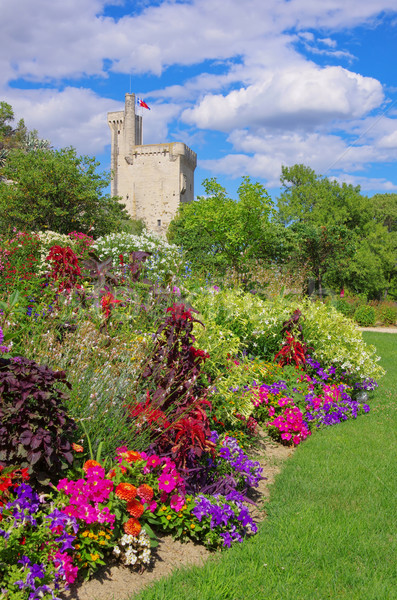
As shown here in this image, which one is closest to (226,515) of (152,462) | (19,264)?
(152,462)

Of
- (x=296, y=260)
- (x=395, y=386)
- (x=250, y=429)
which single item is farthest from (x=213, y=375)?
(x=296, y=260)

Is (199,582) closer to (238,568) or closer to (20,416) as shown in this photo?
(238,568)

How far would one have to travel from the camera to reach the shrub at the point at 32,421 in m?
2.28

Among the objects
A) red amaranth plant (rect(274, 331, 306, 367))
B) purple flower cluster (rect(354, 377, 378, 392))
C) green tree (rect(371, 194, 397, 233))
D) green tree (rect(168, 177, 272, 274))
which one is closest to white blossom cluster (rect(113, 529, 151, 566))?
red amaranth plant (rect(274, 331, 306, 367))

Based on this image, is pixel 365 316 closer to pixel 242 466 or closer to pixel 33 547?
pixel 242 466

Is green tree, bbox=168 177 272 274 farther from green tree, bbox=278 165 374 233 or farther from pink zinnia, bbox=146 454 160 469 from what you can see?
pink zinnia, bbox=146 454 160 469

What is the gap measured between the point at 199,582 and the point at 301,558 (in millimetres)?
597

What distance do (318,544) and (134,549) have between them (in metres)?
1.01

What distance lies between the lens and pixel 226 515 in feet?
8.73

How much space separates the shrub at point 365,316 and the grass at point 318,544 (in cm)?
1384

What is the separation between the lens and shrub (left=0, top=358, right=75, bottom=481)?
228 centimetres

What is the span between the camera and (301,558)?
98.1 inches

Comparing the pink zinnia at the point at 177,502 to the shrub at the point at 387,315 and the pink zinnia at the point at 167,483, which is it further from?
the shrub at the point at 387,315

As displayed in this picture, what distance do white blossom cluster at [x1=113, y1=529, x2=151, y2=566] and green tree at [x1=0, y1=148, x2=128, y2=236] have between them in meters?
15.3
